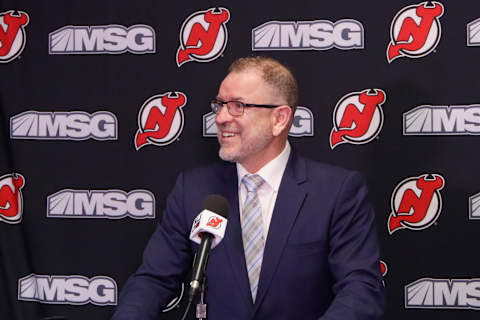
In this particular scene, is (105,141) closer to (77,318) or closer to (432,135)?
(77,318)

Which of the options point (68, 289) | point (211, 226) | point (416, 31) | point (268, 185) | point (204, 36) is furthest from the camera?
point (68, 289)

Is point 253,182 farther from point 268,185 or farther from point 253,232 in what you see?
point 253,232

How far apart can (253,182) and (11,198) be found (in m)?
1.79

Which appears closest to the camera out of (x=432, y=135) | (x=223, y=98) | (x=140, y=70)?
(x=223, y=98)

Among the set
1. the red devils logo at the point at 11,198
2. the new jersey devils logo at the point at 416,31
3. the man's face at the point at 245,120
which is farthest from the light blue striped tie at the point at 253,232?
the red devils logo at the point at 11,198

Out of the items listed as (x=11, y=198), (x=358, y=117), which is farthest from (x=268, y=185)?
(x=11, y=198)

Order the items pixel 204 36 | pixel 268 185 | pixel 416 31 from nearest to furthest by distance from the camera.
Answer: pixel 268 185 < pixel 416 31 < pixel 204 36

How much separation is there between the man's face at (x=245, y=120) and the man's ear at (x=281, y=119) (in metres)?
0.03

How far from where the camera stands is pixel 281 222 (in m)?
2.55

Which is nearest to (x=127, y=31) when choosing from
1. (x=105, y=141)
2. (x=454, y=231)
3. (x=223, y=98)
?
(x=105, y=141)

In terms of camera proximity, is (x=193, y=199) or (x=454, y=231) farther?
(x=454, y=231)

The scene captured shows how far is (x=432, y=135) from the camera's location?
3.38m

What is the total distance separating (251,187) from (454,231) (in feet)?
4.45

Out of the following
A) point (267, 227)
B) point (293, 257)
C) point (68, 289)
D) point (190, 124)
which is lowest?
point (68, 289)
